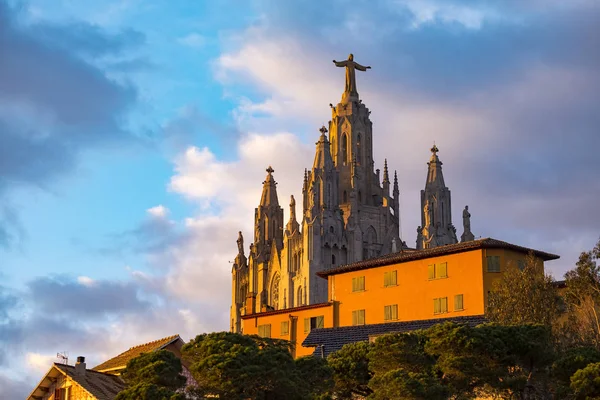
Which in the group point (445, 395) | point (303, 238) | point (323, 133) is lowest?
point (445, 395)

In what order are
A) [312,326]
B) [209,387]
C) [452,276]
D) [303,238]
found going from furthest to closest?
[303,238], [312,326], [452,276], [209,387]

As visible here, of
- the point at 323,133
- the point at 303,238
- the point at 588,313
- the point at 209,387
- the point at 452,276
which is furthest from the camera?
the point at 323,133

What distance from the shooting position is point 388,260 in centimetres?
6888

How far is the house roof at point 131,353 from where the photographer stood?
54509 mm

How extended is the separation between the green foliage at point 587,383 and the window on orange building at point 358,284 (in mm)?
30994

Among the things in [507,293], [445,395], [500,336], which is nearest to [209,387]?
[445,395]

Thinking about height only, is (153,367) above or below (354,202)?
below

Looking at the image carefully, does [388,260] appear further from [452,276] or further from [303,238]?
[303,238]

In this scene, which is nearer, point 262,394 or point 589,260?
point 262,394

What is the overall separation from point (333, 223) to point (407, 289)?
40641 millimetres

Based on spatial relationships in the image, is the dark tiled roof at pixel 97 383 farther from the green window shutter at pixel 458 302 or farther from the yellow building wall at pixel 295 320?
the green window shutter at pixel 458 302

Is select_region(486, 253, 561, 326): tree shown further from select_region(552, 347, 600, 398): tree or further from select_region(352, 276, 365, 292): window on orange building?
select_region(352, 276, 365, 292): window on orange building

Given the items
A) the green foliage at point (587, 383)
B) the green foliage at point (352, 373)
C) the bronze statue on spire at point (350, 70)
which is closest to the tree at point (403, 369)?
the green foliage at point (352, 373)

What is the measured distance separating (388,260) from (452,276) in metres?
4.77
